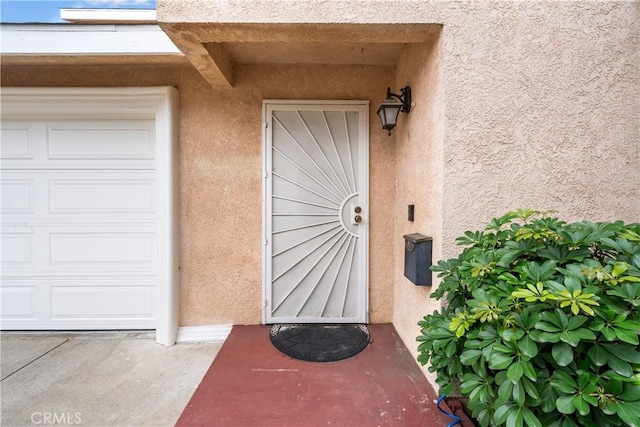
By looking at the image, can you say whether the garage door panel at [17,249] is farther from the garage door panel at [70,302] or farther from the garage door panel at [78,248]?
the garage door panel at [70,302]

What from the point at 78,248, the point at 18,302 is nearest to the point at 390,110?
the point at 78,248

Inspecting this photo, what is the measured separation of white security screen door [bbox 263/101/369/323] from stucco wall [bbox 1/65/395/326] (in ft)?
0.52

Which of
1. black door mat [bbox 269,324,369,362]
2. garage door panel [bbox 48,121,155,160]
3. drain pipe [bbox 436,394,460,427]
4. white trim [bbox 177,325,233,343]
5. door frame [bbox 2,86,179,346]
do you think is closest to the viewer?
drain pipe [bbox 436,394,460,427]

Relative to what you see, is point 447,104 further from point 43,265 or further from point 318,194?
point 43,265

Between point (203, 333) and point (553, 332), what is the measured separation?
3875 millimetres

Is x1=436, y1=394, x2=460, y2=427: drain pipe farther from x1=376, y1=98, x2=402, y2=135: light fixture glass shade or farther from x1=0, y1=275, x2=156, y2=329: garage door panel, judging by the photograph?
x1=0, y1=275, x2=156, y2=329: garage door panel

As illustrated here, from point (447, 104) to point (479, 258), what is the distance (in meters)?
1.41

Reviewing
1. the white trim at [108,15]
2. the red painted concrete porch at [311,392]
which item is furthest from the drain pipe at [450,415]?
the white trim at [108,15]

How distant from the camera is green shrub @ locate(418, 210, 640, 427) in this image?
1394 mm

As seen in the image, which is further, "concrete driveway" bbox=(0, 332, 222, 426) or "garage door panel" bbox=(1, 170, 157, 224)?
"garage door panel" bbox=(1, 170, 157, 224)

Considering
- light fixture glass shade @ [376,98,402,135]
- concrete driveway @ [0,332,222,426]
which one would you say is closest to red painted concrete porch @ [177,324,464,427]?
concrete driveway @ [0,332,222,426]

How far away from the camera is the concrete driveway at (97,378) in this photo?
2600mm

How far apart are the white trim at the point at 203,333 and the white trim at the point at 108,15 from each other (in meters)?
3.92

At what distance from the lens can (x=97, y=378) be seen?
10.1ft
